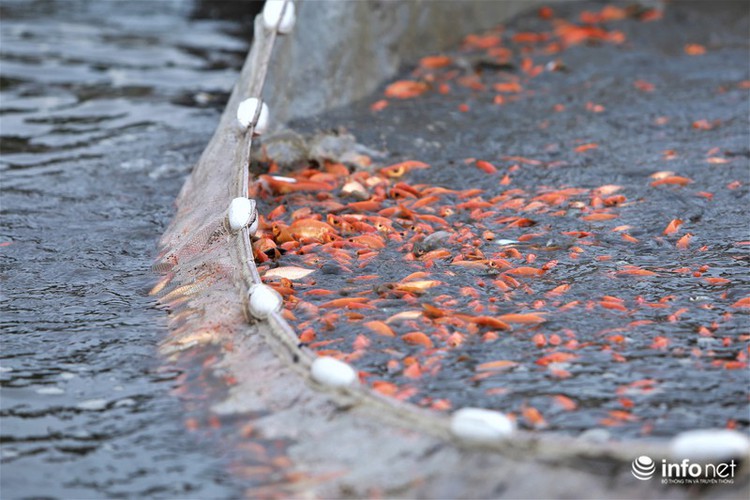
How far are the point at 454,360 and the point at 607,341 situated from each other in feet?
2.00

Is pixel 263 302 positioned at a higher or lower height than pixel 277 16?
lower

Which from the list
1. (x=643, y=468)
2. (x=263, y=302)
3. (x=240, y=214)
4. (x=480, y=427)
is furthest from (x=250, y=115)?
(x=643, y=468)

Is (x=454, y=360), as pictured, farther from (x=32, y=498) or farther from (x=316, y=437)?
(x=32, y=498)

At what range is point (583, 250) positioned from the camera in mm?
4559

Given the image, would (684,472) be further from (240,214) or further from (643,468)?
(240,214)

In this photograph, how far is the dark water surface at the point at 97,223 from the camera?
10.3 ft

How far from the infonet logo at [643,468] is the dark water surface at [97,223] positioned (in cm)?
120

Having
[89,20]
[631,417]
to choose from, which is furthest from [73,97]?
[631,417]

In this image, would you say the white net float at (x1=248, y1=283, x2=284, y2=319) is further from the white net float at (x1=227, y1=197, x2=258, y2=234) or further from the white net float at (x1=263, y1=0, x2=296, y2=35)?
the white net float at (x1=263, y1=0, x2=296, y2=35)

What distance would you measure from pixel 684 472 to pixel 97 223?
3.68 metres

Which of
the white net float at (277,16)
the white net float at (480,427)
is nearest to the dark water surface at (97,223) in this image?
the white net float at (480,427)

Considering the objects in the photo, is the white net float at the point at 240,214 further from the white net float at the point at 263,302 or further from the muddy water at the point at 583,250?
the white net float at the point at 263,302

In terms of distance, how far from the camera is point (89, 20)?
9.59 meters

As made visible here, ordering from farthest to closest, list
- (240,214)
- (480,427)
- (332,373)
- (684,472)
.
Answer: (240,214) < (332,373) < (480,427) < (684,472)
